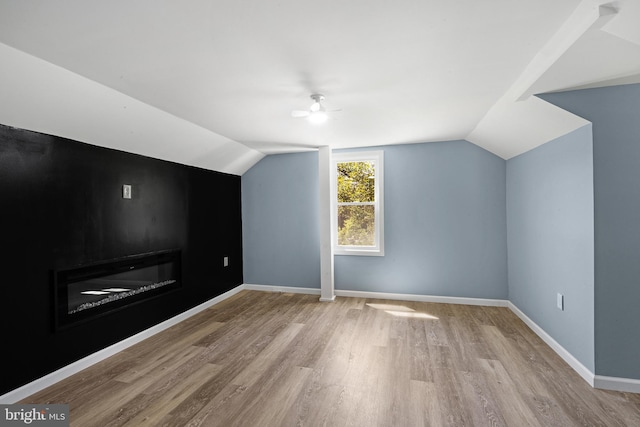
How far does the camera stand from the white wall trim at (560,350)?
2227 mm

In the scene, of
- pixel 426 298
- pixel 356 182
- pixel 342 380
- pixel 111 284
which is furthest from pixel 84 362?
pixel 426 298

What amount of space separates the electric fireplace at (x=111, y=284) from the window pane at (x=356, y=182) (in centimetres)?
254

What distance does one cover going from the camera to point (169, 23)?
1.45 meters

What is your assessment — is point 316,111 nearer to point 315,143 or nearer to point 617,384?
point 315,143

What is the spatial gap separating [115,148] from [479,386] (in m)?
3.81

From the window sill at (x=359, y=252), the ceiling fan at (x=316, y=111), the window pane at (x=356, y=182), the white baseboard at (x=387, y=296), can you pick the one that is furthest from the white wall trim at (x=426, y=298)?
the ceiling fan at (x=316, y=111)

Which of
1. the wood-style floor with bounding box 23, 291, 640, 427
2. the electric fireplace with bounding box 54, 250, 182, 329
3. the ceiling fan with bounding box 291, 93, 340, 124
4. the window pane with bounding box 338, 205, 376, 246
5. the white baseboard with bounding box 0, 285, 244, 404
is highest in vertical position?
the ceiling fan with bounding box 291, 93, 340, 124

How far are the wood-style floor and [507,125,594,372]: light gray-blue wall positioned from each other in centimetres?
30

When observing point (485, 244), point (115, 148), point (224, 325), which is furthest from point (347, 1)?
point (485, 244)

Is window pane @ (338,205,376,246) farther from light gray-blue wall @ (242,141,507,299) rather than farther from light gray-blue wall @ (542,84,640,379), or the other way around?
light gray-blue wall @ (542,84,640,379)

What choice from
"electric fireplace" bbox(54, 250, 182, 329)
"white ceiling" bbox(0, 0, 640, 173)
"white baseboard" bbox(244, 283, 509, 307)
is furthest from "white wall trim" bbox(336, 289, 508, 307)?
"electric fireplace" bbox(54, 250, 182, 329)

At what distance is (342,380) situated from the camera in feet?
7.61

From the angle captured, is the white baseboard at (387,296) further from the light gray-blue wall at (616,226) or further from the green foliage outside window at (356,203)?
the light gray-blue wall at (616,226)

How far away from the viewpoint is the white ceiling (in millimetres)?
1384
